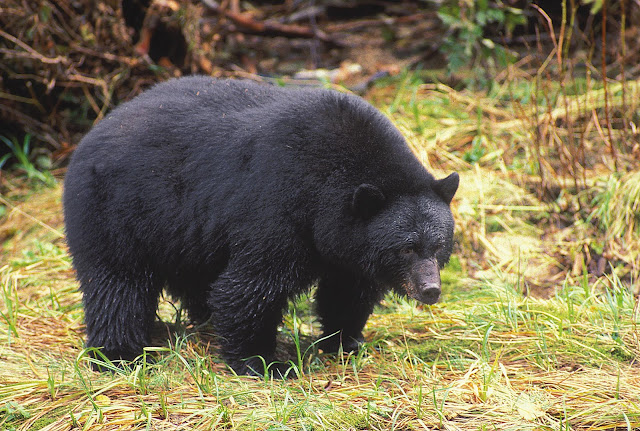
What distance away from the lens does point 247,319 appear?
461 centimetres

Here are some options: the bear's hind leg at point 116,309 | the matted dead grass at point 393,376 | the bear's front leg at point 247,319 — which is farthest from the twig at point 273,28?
the bear's front leg at point 247,319

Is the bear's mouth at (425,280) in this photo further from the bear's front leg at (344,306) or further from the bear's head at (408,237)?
the bear's front leg at (344,306)

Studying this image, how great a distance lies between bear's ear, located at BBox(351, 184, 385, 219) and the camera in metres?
4.19

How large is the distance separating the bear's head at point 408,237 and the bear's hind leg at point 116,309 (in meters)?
1.60

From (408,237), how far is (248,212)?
1.00 m

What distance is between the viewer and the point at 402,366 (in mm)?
4469

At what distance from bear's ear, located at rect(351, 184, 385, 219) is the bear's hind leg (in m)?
1.59

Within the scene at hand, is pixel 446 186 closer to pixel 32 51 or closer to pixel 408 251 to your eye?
pixel 408 251

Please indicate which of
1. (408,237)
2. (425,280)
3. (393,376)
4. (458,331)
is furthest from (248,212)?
(458,331)

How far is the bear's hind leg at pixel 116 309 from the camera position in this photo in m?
4.82

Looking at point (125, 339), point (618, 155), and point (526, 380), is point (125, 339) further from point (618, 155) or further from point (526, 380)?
point (618, 155)

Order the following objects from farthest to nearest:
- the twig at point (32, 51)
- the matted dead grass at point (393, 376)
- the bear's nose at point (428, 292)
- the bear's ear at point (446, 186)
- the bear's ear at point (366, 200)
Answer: the twig at point (32, 51), the bear's ear at point (446, 186), the bear's nose at point (428, 292), the bear's ear at point (366, 200), the matted dead grass at point (393, 376)

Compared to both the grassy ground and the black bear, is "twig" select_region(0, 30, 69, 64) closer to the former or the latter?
the grassy ground

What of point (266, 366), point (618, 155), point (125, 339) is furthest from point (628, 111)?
point (125, 339)
